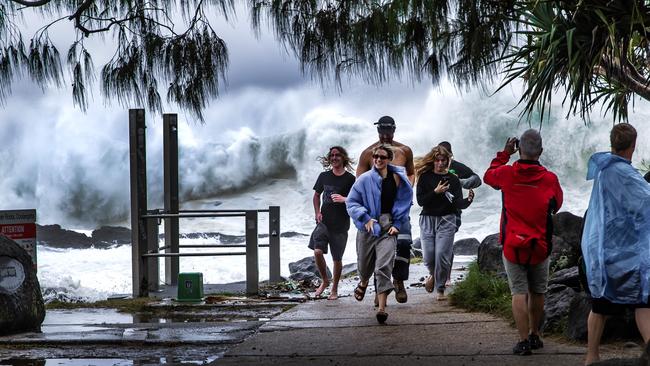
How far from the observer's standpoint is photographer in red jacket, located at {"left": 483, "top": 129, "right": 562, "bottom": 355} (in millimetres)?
7766

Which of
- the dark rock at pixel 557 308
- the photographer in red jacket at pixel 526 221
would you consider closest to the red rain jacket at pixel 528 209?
the photographer in red jacket at pixel 526 221

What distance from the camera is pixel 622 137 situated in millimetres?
6730

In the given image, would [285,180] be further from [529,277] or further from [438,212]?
[529,277]

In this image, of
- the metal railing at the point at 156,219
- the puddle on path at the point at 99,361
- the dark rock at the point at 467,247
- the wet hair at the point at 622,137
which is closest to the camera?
the wet hair at the point at 622,137

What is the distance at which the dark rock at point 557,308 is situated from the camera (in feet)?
28.6

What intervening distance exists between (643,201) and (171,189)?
8.86 metres

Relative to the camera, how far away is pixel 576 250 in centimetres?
1128

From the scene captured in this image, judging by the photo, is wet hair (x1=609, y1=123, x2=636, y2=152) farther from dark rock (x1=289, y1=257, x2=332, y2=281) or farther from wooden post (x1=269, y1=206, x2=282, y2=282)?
dark rock (x1=289, y1=257, x2=332, y2=281)

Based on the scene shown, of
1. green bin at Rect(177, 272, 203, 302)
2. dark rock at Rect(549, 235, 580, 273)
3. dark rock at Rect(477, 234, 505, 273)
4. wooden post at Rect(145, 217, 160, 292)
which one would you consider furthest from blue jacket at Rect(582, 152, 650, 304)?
wooden post at Rect(145, 217, 160, 292)

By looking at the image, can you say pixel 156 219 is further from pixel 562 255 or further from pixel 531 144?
pixel 531 144

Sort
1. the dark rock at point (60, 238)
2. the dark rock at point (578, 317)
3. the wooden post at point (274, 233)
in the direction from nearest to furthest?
the dark rock at point (578, 317) < the wooden post at point (274, 233) < the dark rock at point (60, 238)

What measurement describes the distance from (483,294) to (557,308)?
6.52 feet

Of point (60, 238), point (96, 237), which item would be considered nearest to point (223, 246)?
point (96, 237)

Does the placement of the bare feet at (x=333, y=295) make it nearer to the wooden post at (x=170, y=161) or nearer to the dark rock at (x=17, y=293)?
the wooden post at (x=170, y=161)
